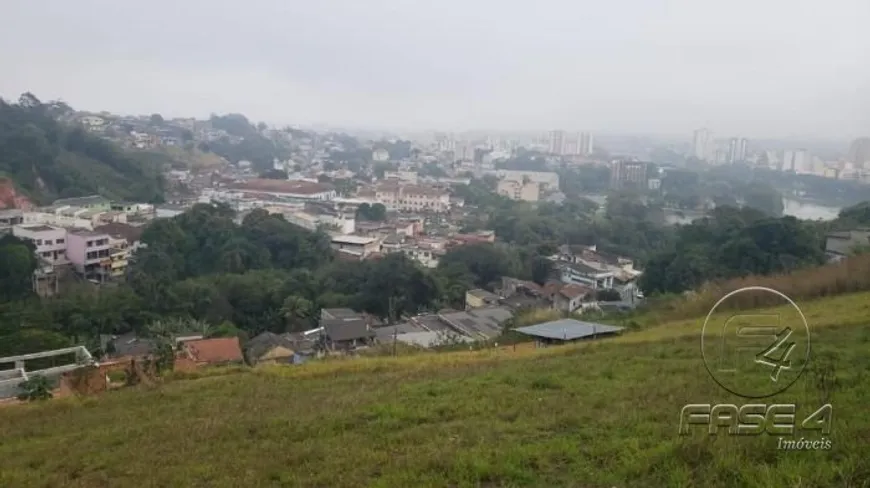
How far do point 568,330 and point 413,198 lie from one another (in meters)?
54.9

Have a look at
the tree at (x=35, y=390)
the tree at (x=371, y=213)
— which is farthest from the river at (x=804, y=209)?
the tree at (x=35, y=390)

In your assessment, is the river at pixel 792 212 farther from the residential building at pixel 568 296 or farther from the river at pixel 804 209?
the residential building at pixel 568 296

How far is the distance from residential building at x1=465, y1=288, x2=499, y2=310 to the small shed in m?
15.5

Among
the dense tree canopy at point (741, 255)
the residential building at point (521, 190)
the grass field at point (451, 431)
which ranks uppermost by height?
the grass field at point (451, 431)

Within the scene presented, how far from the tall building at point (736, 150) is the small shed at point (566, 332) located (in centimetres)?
8135

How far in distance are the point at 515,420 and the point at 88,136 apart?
5716 centimetres

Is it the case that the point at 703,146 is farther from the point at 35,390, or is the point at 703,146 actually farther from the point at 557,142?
the point at 35,390

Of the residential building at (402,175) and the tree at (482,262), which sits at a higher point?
the tree at (482,262)

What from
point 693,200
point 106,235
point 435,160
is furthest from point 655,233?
point 435,160

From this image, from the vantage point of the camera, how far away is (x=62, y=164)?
160 ft

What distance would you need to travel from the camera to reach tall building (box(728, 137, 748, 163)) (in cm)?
8964

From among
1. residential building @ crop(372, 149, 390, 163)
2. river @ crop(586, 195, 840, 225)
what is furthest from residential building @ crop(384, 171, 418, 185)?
river @ crop(586, 195, 840, 225)

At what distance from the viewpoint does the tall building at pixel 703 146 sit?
108m

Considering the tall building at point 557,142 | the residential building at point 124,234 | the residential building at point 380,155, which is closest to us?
the residential building at point 124,234
